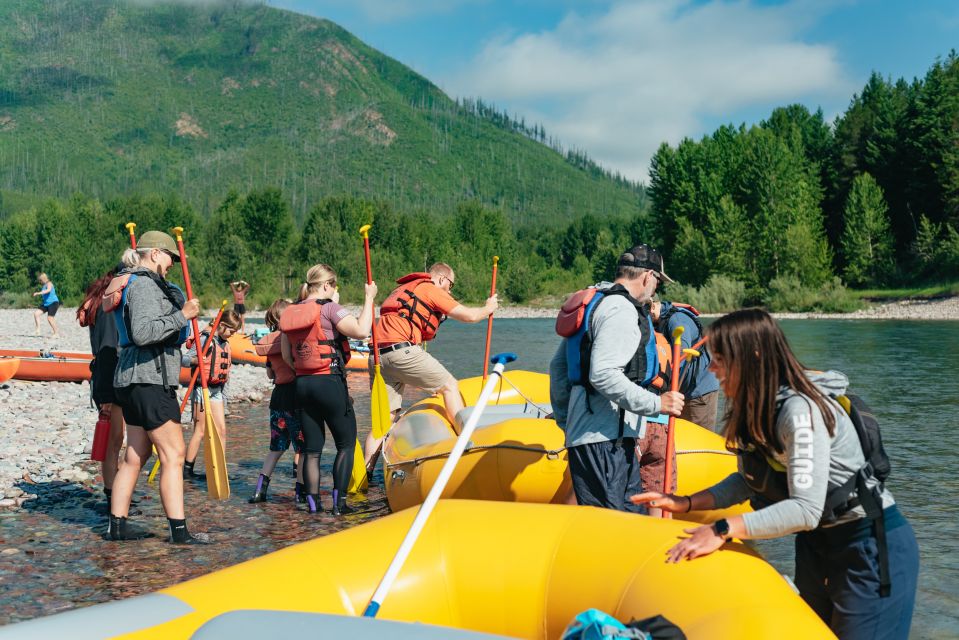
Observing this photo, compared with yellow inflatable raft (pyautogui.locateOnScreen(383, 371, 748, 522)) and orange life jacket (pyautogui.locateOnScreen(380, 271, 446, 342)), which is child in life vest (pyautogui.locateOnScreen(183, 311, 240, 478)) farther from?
yellow inflatable raft (pyautogui.locateOnScreen(383, 371, 748, 522))

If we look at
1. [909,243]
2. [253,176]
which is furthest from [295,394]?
[253,176]

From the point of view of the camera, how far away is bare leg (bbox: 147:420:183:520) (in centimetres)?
510

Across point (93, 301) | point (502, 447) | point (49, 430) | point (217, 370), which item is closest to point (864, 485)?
point (502, 447)

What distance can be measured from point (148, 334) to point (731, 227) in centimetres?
5176

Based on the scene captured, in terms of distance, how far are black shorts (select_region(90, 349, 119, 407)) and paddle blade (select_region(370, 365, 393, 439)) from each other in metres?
2.06

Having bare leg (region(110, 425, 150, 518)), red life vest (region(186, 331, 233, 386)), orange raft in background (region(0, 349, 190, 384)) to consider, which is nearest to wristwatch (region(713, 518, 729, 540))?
bare leg (region(110, 425, 150, 518))

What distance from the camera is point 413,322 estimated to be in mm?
6875

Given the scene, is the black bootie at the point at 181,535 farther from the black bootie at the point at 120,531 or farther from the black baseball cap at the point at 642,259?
the black baseball cap at the point at 642,259

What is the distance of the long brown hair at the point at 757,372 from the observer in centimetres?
263

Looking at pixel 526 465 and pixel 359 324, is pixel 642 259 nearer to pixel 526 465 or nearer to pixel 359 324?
pixel 526 465

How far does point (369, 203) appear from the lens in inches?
3354

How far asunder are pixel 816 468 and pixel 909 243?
57.4m

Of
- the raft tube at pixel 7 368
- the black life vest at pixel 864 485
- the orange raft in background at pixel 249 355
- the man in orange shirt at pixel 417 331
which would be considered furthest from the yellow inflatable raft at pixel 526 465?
the orange raft in background at pixel 249 355

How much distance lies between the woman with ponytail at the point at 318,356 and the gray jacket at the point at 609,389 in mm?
2502
